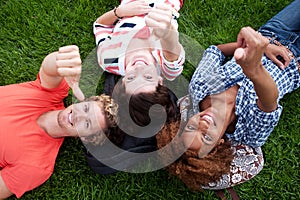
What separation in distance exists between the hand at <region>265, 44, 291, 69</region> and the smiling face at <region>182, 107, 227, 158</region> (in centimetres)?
72

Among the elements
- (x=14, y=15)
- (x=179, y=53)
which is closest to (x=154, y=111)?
(x=179, y=53)

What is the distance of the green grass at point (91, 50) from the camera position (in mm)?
3051

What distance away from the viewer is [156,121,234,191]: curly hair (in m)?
2.46

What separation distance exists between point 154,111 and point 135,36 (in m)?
0.73

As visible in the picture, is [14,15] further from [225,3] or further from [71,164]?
[225,3]

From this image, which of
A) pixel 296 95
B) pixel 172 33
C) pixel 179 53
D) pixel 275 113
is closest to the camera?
pixel 172 33

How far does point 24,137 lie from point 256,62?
1.64m

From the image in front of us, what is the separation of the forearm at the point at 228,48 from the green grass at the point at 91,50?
249mm

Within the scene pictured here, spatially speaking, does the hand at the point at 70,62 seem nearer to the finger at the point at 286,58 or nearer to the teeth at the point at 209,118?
the teeth at the point at 209,118

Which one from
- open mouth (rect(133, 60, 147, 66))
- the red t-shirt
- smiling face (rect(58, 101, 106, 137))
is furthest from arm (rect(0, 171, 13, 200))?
open mouth (rect(133, 60, 147, 66))

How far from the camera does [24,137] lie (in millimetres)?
2660

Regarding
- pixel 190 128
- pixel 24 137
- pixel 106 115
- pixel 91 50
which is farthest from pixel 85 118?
pixel 91 50

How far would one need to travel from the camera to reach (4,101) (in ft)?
8.77

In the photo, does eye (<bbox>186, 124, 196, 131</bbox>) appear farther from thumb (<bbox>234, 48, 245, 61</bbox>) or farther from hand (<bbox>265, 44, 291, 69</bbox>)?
hand (<bbox>265, 44, 291, 69</bbox>)
